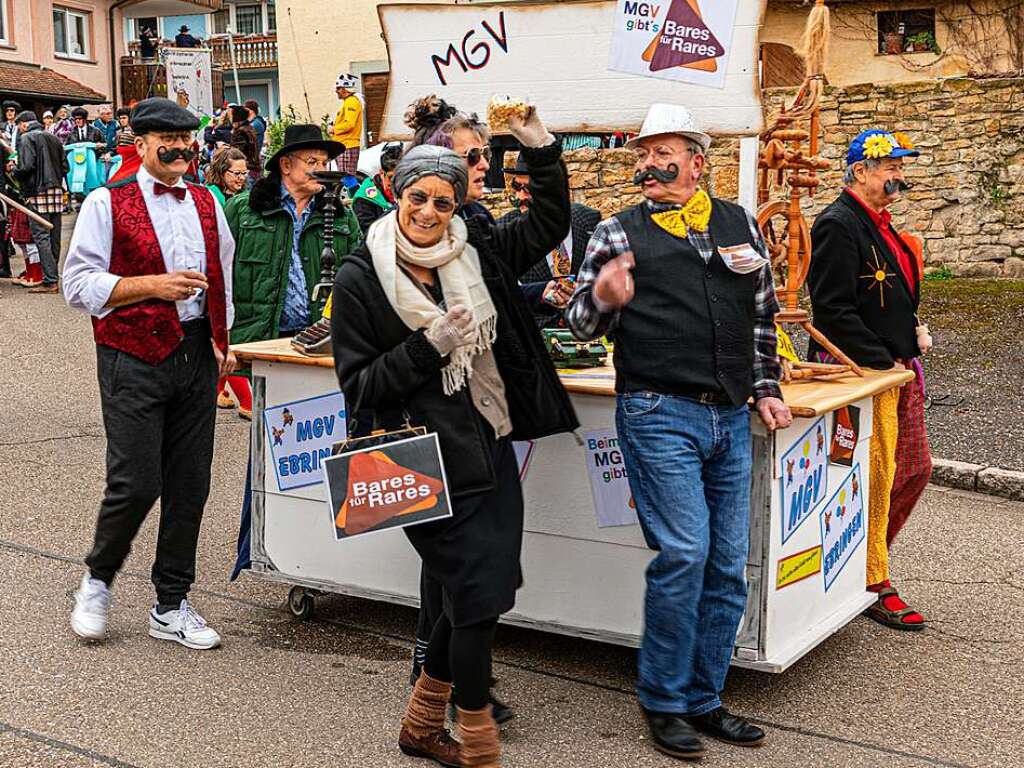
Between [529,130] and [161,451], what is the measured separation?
2.02 m

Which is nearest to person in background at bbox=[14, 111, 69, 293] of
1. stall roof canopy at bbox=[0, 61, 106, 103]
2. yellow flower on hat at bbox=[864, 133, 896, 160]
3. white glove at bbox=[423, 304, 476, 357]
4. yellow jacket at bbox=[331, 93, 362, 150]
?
yellow jacket at bbox=[331, 93, 362, 150]

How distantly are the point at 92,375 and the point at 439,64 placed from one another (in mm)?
6349

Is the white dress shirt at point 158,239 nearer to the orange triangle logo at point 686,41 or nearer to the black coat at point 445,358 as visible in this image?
the black coat at point 445,358

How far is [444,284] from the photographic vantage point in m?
4.05

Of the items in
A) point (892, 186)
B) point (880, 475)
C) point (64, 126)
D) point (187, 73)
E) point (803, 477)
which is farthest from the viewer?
point (64, 126)

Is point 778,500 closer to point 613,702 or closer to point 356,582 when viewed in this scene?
point 613,702

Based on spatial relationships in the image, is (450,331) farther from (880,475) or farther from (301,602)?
(880,475)

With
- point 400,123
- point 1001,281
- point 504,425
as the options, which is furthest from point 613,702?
point 1001,281

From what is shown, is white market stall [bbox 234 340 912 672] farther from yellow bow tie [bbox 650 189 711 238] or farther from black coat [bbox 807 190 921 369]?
yellow bow tie [bbox 650 189 711 238]

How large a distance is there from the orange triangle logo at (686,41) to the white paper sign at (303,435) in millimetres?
1961

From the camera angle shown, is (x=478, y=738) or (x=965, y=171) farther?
(x=965, y=171)

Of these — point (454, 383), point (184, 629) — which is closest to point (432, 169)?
point (454, 383)

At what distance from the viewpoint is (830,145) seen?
16.5 metres

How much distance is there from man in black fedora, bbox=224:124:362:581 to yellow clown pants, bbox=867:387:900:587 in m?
2.51
